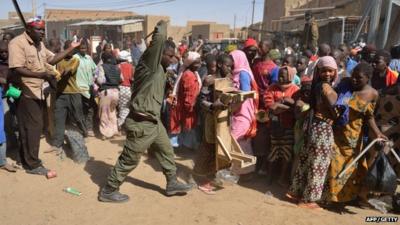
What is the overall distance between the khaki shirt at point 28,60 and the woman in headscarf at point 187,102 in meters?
1.82

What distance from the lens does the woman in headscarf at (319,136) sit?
3855 millimetres

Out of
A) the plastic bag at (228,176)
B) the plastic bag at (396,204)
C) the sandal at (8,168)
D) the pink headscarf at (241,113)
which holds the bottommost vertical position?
the sandal at (8,168)

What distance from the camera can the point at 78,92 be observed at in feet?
20.0

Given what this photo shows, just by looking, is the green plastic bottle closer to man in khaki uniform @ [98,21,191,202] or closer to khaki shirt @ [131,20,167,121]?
man in khaki uniform @ [98,21,191,202]

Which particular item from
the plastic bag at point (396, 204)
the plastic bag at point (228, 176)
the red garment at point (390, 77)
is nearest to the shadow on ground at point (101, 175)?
the plastic bag at point (228, 176)

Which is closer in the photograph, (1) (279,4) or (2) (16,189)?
(2) (16,189)

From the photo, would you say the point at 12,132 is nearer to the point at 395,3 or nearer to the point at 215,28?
the point at 395,3

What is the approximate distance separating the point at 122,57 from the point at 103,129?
138 centimetres

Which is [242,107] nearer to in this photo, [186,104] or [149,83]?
[186,104]

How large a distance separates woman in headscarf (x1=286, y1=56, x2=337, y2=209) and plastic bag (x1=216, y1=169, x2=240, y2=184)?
3.36 ft

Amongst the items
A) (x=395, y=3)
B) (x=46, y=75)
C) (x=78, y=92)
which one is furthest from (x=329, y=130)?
(x=395, y=3)

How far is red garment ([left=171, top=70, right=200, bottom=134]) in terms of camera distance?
5402mm

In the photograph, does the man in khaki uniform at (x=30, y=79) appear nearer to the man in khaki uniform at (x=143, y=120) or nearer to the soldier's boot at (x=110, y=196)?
the soldier's boot at (x=110, y=196)

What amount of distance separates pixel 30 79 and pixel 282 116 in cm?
319
